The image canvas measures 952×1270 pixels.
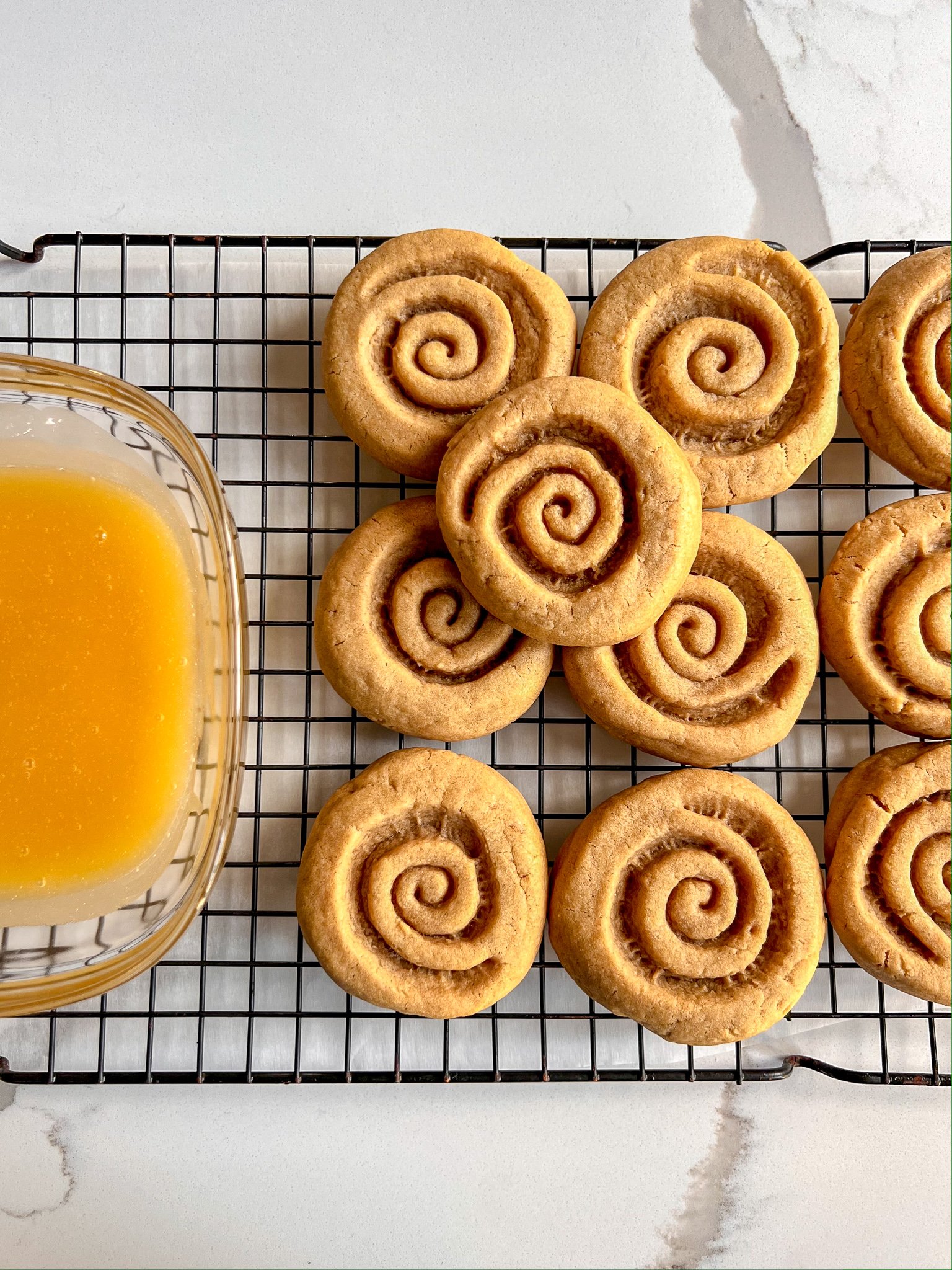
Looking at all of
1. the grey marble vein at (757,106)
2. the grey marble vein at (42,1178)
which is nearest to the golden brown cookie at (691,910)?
the grey marble vein at (42,1178)

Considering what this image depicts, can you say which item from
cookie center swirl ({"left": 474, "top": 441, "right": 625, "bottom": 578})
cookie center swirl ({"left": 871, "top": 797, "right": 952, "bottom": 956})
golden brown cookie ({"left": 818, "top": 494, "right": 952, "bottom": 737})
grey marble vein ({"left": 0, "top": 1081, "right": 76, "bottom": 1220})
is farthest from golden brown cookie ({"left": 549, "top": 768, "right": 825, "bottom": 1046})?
grey marble vein ({"left": 0, "top": 1081, "right": 76, "bottom": 1220})

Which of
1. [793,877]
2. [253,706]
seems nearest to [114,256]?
[253,706]

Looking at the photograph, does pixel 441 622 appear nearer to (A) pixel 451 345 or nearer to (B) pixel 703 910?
(A) pixel 451 345

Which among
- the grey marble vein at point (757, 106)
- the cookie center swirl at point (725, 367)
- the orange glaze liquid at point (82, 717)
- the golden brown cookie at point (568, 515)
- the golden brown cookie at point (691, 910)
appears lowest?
the golden brown cookie at point (691, 910)

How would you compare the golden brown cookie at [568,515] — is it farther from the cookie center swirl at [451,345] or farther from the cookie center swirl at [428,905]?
the cookie center swirl at [428,905]

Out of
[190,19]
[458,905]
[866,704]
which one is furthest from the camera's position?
[190,19]

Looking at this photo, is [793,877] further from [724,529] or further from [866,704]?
[724,529]
